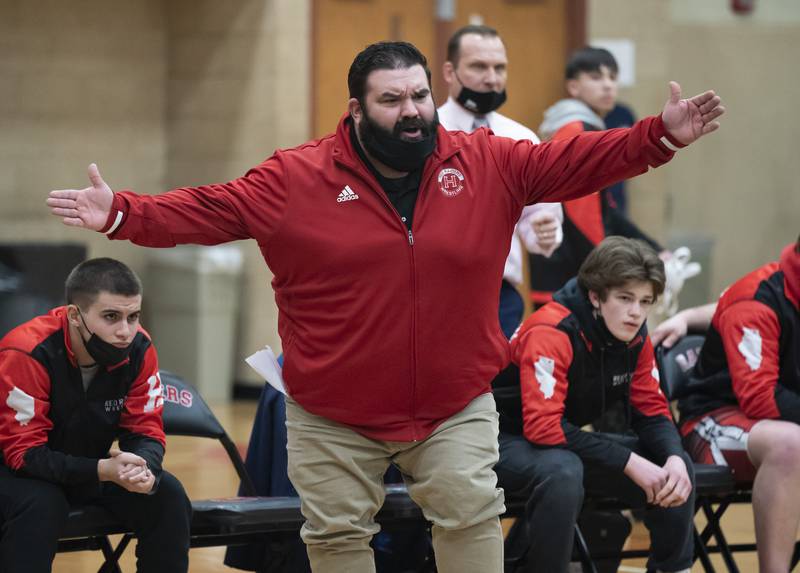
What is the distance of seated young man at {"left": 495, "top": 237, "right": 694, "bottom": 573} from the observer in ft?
14.2

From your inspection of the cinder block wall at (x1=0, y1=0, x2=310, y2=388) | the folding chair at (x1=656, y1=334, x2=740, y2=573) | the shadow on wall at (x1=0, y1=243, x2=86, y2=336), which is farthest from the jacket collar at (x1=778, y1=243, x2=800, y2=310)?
the cinder block wall at (x1=0, y1=0, x2=310, y2=388)

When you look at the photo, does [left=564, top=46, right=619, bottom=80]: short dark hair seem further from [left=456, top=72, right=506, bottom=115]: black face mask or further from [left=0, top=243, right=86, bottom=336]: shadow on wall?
[left=0, top=243, right=86, bottom=336]: shadow on wall

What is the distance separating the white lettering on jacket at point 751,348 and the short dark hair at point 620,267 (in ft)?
1.55

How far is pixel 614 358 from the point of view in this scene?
4.68 m

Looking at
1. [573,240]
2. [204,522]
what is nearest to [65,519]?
[204,522]

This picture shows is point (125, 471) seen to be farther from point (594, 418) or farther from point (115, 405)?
point (594, 418)

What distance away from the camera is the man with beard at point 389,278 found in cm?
370

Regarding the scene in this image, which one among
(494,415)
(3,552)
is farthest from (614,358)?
(3,552)

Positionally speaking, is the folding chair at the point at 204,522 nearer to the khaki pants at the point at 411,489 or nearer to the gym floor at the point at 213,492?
the khaki pants at the point at 411,489

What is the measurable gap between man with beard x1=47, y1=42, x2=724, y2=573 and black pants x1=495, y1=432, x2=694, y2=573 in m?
0.52

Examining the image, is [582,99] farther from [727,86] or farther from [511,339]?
[727,86]

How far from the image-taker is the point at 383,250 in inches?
145

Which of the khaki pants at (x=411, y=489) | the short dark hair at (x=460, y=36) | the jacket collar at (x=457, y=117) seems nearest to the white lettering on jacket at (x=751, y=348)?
the jacket collar at (x=457, y=117)

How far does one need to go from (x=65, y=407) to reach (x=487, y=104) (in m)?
2.12
